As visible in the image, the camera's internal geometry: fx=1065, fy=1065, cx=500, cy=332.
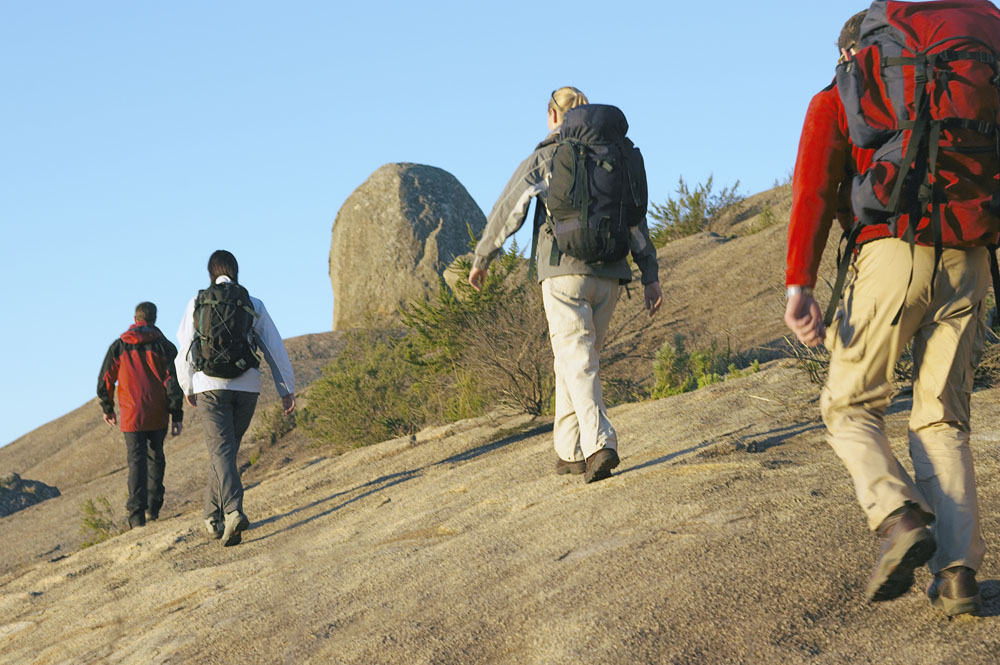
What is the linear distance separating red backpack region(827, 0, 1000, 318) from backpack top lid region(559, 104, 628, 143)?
2.55 meters

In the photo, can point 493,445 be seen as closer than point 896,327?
No

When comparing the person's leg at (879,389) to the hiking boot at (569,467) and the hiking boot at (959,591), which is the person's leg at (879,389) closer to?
the hiking boot at (959,591)

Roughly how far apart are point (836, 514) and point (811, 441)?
5.20 ft

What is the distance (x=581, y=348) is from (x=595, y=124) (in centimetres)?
125

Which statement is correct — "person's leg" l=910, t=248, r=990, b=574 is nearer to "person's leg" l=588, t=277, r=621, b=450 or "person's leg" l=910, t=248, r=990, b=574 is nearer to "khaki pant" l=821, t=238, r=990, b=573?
"khaki pant" l=821, t=238, r=990, b=573

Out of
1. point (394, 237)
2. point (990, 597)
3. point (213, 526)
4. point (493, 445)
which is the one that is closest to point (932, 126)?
point (990, 597)

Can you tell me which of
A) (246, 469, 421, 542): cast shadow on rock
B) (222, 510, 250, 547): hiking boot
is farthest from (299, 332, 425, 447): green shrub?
(222, 510, 250, 547): hiking boot

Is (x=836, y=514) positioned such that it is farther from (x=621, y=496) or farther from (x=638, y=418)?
(x=638, y=418)

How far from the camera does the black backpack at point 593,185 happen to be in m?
5.80

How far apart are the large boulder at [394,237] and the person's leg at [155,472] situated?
14391mm

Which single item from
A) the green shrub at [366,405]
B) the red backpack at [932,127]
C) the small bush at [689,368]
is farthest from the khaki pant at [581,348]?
the green shrub at [366,405]

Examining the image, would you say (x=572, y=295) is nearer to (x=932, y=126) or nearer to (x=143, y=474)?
(x=932, y=126)

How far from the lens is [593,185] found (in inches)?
229

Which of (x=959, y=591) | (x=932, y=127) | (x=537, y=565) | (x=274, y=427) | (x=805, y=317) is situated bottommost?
(x=959, y=591)
